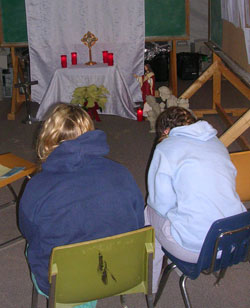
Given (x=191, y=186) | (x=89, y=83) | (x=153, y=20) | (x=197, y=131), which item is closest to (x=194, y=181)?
(x=191, y=186)

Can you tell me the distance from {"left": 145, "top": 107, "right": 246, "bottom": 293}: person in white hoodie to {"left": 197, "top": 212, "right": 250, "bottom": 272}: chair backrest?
0.06m

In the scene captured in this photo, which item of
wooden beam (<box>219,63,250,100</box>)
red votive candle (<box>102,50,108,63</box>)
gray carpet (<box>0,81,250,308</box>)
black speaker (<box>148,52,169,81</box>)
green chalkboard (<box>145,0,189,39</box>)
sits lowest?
gray carpet (<box>0,81,250,308</box>)

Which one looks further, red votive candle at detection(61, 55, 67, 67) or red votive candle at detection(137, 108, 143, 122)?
red votive candle at detection(61, 55, 67, 67)

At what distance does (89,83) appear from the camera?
4809mm

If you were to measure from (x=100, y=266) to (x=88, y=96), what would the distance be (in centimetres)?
325

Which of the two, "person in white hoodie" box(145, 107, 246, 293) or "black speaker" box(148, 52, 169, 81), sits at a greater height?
"black speaker" box(148, 52, 169, 81)

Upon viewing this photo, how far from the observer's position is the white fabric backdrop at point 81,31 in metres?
4.98

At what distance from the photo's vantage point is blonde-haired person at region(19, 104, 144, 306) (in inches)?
58.4

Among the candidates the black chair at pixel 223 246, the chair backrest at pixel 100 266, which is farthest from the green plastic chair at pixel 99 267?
the black chair at pixel 223 246

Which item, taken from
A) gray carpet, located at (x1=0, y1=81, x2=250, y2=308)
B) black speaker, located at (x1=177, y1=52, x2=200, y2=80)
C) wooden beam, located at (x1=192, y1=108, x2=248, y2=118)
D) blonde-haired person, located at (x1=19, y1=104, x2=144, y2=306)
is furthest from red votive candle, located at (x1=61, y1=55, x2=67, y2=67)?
blonde-haired person, located at (x1=19, y1=104, x2=144, y2=306)

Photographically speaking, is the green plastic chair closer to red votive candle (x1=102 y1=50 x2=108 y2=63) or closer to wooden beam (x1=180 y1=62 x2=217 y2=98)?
wooden beam (x1=180 y1=62 x2=217 y2=98)

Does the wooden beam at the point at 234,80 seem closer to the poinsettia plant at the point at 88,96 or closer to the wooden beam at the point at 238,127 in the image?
the wooden beam at the point at 238,127

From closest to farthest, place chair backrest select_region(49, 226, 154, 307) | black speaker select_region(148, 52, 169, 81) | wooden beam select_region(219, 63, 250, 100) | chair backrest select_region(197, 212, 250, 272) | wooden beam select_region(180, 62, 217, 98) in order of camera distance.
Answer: chair backrest select_region(49, 226, 154, 307) → chair backrest select_region(197, 212, 250, 272) → wooden beam select_region(219, 63, 250, 100) → wooden beam select_region(180, 62, 217, 98) → black speaker select_region(148, 52, 169, 81)

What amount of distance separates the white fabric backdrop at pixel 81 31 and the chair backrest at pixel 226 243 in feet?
12.3
